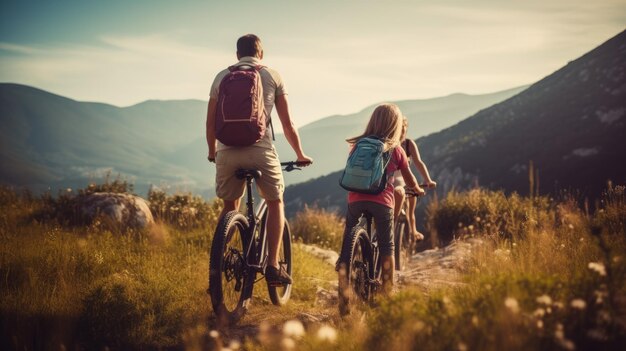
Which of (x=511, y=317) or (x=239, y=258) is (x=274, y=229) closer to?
(x=239, y=258)

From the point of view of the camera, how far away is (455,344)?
232 cm

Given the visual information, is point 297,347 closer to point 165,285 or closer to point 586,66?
point 165,285

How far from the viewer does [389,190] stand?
→ 14.2 feet

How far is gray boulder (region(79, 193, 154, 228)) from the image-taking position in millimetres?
7883

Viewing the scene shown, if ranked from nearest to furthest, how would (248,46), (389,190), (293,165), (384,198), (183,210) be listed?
(248,46) < (384,198) < (389,190) < (293,165) < (183,210)

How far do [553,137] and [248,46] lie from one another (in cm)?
7254

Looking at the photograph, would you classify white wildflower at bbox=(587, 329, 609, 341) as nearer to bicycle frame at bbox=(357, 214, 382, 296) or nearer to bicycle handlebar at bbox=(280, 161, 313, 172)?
bicycle frame at bbox=(357, 214, 382, 296)

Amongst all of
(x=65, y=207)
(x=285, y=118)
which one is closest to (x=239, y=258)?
(x=285, y=118)

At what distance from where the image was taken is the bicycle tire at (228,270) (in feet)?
12.3

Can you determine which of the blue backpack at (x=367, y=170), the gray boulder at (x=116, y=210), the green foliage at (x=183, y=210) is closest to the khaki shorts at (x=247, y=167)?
the blue backpack at (x=367, y=170)

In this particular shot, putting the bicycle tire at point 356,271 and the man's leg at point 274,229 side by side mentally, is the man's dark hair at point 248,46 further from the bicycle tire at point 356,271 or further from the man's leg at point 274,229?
the bicycle tire at point 356,271

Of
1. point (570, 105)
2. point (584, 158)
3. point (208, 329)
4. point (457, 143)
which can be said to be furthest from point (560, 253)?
point (457, 143)

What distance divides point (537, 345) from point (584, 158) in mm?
63817

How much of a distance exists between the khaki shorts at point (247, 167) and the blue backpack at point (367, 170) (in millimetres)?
655
